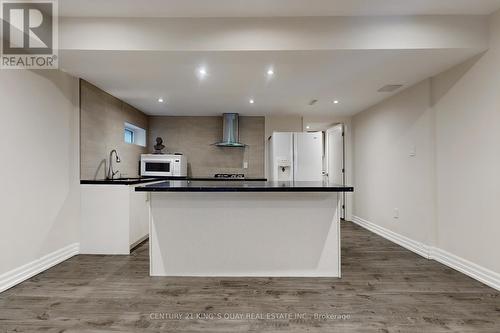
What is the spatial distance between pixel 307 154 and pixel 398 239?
212 centimetres

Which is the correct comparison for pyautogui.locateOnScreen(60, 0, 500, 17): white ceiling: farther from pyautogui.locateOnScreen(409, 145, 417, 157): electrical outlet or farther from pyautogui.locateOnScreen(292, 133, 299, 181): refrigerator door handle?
pyautogui.locateOnScreen(292, 133, 299, 181): refrigerator door handle

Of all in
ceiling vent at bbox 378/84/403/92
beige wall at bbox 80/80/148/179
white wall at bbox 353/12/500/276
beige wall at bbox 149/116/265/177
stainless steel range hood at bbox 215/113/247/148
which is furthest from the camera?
beige wall at bbox 149/116/265/177

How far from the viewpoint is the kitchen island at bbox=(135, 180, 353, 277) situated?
2.58 metres

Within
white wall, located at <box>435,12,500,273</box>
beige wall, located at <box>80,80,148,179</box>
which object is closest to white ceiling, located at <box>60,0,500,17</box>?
white wall, located at <box>435,12,500,273</box>

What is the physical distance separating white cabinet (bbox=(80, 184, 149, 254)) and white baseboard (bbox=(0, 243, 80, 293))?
6.8 inches

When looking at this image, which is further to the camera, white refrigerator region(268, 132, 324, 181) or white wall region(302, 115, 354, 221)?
white wall region(302, 115, 354, 221)

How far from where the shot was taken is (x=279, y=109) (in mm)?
4930

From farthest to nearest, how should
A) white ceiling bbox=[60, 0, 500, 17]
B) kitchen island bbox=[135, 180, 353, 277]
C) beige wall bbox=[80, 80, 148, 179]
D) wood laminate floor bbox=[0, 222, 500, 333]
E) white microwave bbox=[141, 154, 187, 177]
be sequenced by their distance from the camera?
white microwave bbox=[141, 154, 187, 177], beige wall bbox=[80, 80, 148, 179], kitchen island bbox=[135, 180, 353, 277], white ceiling bbox=[60, 0, 500, 17], wood laminate floor bbox=[0, 222, 500, 333]

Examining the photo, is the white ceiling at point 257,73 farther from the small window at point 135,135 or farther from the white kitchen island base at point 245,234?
the white kitchen island base at point 245,234

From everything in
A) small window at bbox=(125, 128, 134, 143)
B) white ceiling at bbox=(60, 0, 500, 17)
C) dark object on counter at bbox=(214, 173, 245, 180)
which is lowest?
dark object on counter at bbox=(214, 173, 245, 180)

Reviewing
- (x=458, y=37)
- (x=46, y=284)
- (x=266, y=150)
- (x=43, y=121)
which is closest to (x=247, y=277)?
(x=46, y=284)

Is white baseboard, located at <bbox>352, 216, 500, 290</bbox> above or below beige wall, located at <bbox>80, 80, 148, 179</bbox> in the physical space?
below

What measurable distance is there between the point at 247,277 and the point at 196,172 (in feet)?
11.0

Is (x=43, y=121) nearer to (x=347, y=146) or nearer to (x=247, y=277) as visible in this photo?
(x=247, y=277)
